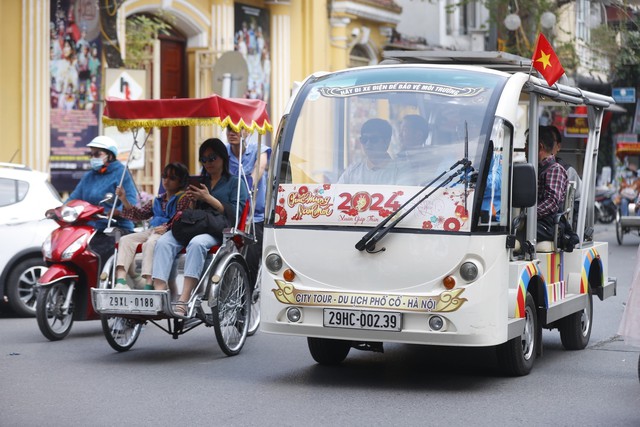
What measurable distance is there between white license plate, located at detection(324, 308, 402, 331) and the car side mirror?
4.08 feet

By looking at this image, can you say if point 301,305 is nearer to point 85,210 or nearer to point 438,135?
point 438,135

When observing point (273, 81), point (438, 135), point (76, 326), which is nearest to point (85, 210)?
point (76, 326)

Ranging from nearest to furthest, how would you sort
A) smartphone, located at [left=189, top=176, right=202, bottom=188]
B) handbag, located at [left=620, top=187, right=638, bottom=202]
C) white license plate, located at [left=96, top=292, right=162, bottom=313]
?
white license plate, located at [left=96, top=292, right=162, bottom=313] < smartphone, located at [left=189, top=176, right=202, bottom=188] < handbag, located at [left=620, top=187, right=638, bottom=202]

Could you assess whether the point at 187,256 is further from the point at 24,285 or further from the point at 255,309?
the point at 24,285

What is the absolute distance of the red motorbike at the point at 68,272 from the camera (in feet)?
37.0

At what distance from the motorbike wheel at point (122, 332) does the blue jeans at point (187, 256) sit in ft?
2.08

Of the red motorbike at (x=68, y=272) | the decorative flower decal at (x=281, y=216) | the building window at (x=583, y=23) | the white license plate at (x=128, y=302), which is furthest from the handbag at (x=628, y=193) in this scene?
the decorative flower decal at (x=281, y=216)

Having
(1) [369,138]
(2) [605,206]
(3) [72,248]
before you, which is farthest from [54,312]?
(2) [605,206]

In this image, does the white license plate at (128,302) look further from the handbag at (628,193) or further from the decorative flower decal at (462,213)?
the handbag at (628,193)

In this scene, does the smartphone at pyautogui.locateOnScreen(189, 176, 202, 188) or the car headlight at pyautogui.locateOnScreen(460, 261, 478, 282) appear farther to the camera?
the smartphone at pyautogui.locateOnScreen(189, 176, 202, 188)

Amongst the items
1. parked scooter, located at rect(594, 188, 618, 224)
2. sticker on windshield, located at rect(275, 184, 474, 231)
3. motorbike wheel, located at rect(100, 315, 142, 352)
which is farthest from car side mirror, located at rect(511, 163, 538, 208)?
parked scooter, located at rect(594, 188, 618, 224)

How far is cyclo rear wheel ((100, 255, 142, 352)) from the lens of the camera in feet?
34.1

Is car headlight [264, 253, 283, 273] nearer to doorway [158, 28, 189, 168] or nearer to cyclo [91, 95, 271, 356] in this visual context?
cyclo [91, 95, 271, 356]

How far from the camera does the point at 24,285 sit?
45.4 ft
